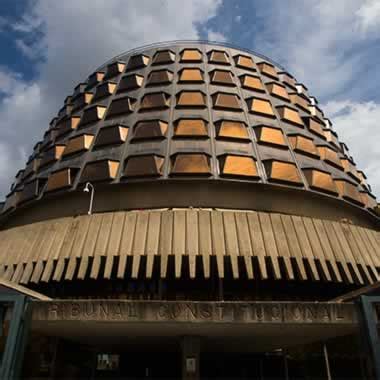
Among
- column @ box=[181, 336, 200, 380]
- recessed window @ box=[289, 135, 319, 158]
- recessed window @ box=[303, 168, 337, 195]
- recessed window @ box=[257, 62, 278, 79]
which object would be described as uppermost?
recessed window @ box=[257, 62, 278, 79]

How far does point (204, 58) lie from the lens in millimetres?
33250

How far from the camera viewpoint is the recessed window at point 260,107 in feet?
91.8

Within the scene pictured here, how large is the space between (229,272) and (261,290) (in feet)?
6.38

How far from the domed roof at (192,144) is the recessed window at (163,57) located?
12 centimetres

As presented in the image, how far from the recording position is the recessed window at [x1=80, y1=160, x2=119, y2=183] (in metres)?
23.4

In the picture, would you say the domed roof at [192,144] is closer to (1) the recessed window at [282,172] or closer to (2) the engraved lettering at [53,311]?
(1) the recessed window at [282,172]

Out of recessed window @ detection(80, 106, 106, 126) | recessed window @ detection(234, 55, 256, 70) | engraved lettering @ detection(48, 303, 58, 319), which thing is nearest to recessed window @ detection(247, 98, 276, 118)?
recessed window @ detection(234, 55, 256, 70)

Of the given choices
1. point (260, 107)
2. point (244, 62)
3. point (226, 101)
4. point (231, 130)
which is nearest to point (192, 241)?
point (231, 130)

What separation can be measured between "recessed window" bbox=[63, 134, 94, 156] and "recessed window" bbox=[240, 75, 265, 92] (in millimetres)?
12450

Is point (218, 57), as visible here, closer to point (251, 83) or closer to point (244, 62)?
point (244, 62)

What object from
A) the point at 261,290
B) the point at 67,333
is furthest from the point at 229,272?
the point at 67,333

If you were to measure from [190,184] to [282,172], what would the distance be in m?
5.67

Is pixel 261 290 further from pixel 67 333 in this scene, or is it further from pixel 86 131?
pixel 86 131

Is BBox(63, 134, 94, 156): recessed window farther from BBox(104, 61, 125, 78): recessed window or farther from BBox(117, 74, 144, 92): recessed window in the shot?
BBox(104, 61, 125, 78): recessed window
